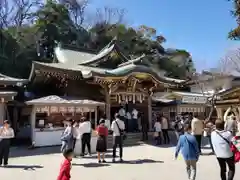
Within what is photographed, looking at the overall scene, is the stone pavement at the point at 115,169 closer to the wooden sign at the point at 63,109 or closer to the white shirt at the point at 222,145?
the white shirt at the point at 222,145

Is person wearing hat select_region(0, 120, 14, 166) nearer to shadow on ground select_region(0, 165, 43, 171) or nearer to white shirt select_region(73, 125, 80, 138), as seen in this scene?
shadow on ground select_region(0, 165, 43, 171)

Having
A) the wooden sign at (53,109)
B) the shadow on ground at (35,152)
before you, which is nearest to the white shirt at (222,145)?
the shadow on ground at (35,152)

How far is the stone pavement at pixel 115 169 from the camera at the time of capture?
280 inches

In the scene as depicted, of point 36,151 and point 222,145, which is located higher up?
point 222,145

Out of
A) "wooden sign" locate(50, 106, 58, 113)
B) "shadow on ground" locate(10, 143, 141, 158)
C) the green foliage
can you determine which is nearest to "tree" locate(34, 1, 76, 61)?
the green foliage

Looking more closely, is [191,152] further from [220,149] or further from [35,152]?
[35,152]

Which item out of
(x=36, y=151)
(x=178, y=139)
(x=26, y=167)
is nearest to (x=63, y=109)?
(x=36, y=151)

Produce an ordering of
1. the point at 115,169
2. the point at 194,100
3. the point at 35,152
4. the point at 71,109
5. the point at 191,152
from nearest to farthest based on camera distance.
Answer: the point at 191,152 → the point at 115,169 → the point at 35,152 → the point at 71,109 → the point at 194,100

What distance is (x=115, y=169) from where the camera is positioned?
7.98m

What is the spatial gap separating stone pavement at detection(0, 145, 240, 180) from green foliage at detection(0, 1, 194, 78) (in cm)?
1756

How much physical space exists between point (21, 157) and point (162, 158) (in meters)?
5.98

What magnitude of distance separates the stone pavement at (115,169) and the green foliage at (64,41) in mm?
17559

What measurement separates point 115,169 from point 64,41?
28091 millimetres

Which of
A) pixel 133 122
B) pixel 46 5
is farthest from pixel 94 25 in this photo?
pixel 133 122
